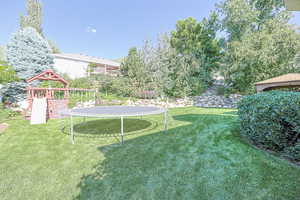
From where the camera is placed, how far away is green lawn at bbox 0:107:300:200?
176 centimetres

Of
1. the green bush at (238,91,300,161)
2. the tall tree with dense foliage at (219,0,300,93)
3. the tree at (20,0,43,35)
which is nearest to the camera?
the green bush at (238,91,300,161)

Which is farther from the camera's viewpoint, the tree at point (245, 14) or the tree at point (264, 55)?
the tree at point (245, 14)

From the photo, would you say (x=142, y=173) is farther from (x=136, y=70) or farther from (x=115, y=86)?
(x=115, y=86)

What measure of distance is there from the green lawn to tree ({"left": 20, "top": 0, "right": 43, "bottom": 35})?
695 inches

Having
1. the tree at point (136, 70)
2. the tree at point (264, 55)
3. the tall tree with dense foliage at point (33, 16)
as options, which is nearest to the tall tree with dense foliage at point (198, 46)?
the tree at point (264, 55)

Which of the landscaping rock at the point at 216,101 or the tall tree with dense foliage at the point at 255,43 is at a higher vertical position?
the tall tree with dense foliage at the point at 255,43

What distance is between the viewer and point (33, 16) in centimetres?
1550

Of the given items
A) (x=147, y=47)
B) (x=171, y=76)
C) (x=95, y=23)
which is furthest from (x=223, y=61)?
(x=95, y=23)

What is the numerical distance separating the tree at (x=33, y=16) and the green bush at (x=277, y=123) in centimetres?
2086

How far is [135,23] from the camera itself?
15.1 metres

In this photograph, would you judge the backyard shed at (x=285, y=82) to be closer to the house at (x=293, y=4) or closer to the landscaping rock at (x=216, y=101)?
the landscaping rock at (x=216, y=101)

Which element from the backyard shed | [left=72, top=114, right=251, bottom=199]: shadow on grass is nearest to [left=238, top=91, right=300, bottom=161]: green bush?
[left=72, top=114, right=251, bottom=199]: shadow on grass

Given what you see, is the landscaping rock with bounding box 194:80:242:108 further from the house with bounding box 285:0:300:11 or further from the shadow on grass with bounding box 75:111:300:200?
the house with bounding box 285:0:300:11

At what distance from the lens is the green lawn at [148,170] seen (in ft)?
5.79
